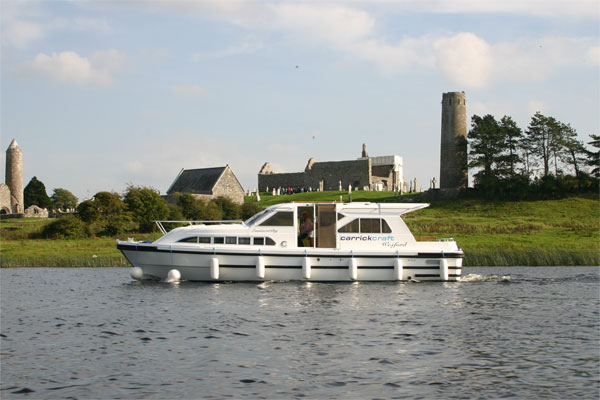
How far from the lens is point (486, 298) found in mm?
22734

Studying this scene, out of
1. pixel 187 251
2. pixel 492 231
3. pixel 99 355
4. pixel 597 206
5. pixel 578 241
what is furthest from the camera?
pixel 597 206

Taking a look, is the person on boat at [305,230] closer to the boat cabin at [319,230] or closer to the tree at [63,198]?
the boat cabin at [319,230]

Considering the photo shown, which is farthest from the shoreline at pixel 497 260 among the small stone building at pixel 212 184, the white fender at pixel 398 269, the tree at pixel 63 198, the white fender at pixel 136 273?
the tree at pixel 63 198

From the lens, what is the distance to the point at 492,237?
4434 cm

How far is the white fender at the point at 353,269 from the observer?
26453 mm

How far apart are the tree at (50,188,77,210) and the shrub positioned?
262 ft

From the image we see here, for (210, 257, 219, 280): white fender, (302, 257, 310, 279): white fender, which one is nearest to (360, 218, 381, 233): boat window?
(302, 257, 310, 279): white fender

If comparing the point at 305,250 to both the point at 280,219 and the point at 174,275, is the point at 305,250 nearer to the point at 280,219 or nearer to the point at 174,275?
the point at 280,219

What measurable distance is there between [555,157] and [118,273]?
54.8m

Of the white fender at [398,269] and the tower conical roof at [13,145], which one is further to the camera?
the tower conical roof at [13,145]

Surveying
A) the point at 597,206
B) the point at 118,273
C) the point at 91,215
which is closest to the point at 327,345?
the point at 118,273

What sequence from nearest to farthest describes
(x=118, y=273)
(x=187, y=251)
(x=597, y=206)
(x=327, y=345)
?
(x=327, y=345), (x=187, y=251), (x=118, y=273), (x=597, y=206)

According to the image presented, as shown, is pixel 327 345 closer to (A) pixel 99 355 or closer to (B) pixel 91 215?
(A) pixel 99 355

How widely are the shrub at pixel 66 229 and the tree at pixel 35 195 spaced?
199ft
